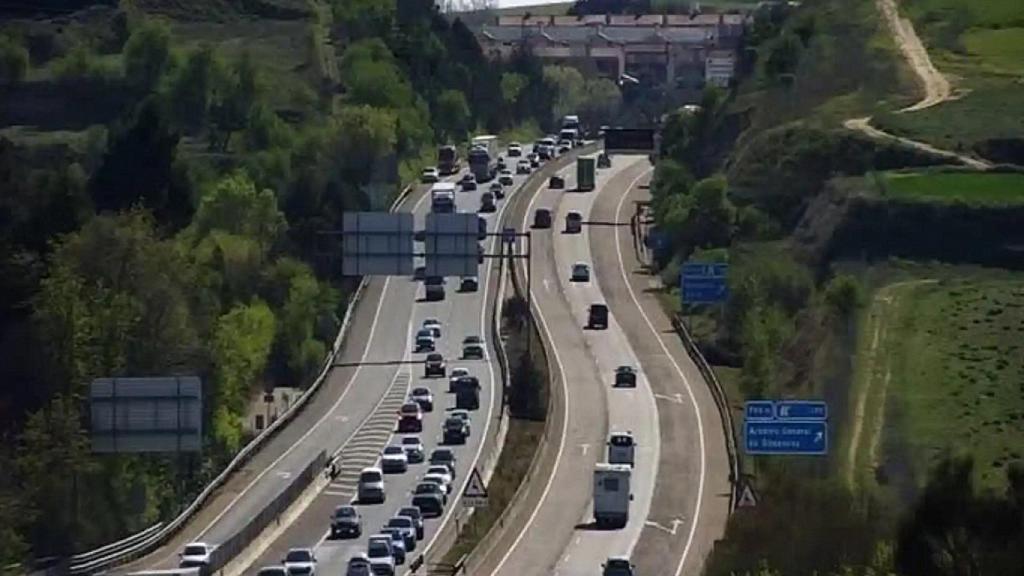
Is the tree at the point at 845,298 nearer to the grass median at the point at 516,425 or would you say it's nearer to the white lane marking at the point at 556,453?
the white lane marking at the point at 556,453

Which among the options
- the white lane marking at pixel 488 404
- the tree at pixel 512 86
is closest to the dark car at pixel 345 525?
the white lane marking at pixel 488 404

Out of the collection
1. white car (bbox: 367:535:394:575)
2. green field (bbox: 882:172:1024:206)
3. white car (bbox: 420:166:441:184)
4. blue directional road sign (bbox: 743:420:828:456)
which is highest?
blue directional road sign (bbox: 743:420:828:456)

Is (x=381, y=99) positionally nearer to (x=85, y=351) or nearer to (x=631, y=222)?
(x=631, y=222)

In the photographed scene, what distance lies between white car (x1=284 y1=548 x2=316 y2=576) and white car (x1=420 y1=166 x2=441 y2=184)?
6778cm

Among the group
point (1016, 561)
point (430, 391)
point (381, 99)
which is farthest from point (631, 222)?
point (1016, 561)

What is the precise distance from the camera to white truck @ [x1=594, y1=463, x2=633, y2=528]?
60344 mm

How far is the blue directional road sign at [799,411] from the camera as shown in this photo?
4694 centimetres

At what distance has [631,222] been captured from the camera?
114 m

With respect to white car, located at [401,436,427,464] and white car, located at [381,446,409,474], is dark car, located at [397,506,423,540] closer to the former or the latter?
white car, located at [381,446,409,474]

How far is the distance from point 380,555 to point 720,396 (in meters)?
21.8

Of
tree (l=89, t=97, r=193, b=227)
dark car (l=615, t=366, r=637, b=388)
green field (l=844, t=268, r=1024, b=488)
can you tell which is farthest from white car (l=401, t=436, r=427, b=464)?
tree (l=89, t=97, r=193, b=227)

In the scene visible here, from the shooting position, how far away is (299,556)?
172 ft

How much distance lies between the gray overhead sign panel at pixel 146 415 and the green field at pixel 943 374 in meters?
10.8

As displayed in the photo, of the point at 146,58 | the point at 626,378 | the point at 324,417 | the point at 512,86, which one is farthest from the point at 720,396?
the point at 512,86
